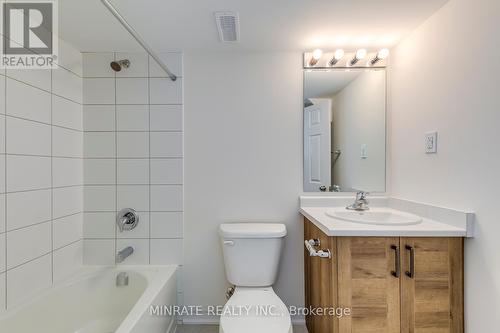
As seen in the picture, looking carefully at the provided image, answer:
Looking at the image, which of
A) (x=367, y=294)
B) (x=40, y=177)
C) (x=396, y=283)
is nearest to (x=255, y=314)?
(x=367, y=294)

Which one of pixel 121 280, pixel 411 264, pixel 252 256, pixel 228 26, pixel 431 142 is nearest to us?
pixel 411 264

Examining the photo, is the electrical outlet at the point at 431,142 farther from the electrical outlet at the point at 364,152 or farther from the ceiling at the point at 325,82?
the ceiling at the point at 325,82

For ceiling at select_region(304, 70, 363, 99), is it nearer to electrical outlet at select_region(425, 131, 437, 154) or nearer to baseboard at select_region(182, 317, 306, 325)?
electrical outlet at select_region(425, 131, 437, 154)

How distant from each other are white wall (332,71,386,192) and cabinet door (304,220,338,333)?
50 centimetres

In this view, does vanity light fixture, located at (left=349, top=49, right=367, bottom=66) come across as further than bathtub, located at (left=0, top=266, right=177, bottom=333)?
Yes

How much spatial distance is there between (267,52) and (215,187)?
105 cm

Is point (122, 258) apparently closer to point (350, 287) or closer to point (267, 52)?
point (350, 287)

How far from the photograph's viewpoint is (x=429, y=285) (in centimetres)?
124

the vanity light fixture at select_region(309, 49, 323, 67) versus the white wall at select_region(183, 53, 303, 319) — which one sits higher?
the vanity light fixture at select_region(309, 49, 323, 67)

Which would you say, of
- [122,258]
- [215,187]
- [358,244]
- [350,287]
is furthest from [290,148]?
[122,258]

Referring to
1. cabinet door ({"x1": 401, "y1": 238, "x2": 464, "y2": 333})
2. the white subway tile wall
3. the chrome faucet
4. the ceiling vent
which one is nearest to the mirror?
the chrome faucet

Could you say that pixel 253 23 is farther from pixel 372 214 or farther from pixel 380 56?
pixel 372 214

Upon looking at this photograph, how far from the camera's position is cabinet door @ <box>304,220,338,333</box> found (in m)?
1.27

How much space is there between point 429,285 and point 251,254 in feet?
3.14
